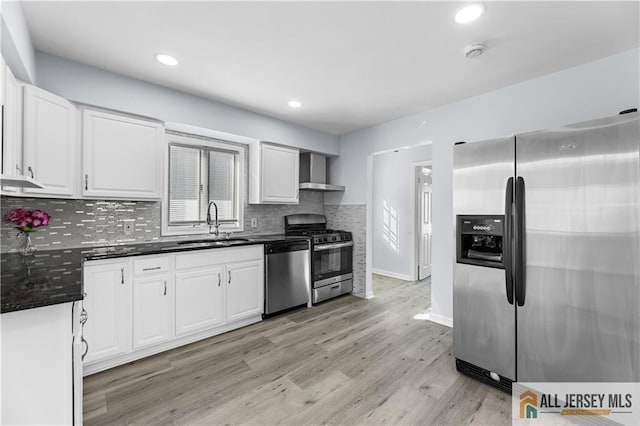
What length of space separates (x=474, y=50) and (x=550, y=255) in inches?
62.5

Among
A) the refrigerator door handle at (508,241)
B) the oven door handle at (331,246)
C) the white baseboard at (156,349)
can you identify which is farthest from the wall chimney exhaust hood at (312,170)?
the refrigerator door handle at (508,241)

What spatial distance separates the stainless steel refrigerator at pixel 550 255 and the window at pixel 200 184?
2.83 m

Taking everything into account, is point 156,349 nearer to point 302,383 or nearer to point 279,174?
point 302,383

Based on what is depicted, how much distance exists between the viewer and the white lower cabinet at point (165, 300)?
7.59ft

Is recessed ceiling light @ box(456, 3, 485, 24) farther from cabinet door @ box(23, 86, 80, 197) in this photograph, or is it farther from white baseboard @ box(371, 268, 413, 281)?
white baseboard @ box(371, 268, 413, 281)

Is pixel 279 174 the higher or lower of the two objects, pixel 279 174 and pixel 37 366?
the higher

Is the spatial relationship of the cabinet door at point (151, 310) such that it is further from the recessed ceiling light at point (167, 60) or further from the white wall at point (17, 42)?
the recessed ceiling light at point (167, 60)

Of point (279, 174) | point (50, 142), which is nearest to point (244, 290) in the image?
point (279, 174)

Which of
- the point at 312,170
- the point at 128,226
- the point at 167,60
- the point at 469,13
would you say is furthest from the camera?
the point at 312,170

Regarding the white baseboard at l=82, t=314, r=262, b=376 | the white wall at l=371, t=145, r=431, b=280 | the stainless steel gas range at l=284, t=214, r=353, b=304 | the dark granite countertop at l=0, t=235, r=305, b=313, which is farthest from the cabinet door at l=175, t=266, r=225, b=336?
the white wall at l=371, t=145, r=431, b=280

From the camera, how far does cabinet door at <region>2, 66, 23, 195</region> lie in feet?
5.85

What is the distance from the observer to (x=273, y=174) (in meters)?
3.94

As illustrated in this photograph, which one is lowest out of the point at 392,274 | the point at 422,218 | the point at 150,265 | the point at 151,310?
the point at 392,274

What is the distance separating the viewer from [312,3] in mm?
1736
